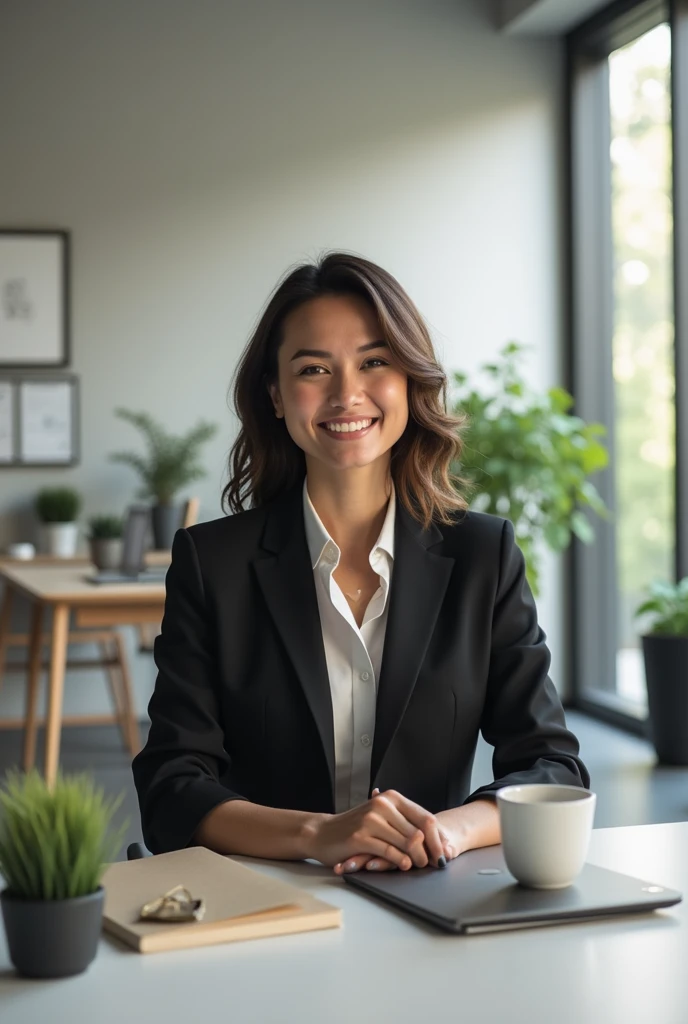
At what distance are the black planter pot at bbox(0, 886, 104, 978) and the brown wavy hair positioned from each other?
0.97 m

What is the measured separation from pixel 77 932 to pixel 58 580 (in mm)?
3781

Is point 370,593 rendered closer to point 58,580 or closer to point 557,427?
point 58,580

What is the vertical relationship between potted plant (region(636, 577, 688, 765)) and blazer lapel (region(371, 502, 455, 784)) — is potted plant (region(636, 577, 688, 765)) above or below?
Result: below

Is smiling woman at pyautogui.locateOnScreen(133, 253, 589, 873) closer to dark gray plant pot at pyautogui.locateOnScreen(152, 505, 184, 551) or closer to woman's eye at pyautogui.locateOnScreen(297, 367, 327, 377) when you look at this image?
woman's eye at pyautogui.locateOnScreen(297, 367, 327, 377)

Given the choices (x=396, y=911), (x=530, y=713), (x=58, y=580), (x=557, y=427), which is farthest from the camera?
(x=557, y=427)

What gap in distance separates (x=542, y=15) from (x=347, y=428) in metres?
4.65

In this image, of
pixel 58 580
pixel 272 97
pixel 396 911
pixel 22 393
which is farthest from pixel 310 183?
pixel 396 911

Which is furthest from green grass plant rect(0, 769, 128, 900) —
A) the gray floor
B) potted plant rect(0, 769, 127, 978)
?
the gray floor

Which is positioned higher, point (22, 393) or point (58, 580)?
point (22, 393)

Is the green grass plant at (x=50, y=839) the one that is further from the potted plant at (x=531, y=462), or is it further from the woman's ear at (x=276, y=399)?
the potted plant at (x=531, y=462)

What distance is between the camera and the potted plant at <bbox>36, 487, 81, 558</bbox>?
18.6ft

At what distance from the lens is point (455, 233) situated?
19.9 feet

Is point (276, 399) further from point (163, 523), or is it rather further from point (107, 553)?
point (163, 523)

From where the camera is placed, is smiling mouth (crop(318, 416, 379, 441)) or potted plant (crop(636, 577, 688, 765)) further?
potted plant (crop(636, 577, 688, 765))
